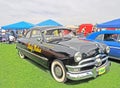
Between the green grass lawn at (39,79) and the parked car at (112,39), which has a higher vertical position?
the parked car at (112,39)

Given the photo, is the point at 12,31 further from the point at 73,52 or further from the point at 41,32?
the point at 73,52

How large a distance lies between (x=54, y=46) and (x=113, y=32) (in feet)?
11.4

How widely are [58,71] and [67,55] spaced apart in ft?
2.42

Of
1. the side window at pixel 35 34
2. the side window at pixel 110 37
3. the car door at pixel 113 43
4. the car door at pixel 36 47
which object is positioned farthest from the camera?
the side window at pixel 110 37

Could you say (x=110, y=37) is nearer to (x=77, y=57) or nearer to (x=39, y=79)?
(x=77, y=57)

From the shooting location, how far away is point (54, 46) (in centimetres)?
515

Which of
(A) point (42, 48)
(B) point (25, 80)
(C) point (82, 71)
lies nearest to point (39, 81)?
(B) point (25, 80)

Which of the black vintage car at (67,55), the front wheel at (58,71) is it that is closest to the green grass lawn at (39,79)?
the front wheel at (58,71)

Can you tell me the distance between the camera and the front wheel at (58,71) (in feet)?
15.7

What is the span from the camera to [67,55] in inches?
180

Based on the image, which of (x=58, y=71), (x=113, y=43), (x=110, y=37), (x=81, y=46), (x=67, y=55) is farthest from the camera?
(x=110, y=37)

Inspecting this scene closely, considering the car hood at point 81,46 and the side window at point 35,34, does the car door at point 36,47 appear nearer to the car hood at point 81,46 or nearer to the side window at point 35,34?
the side window at point 35,34

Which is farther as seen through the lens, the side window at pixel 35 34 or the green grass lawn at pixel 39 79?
the side window at pixel 35 34

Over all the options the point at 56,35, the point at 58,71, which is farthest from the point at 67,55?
the point at 56,35
